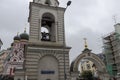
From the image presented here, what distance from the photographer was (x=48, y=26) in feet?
79.5

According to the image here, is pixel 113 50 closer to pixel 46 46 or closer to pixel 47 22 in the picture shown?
pixel 47 22

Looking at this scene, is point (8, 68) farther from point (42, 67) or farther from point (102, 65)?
point (102, 65)

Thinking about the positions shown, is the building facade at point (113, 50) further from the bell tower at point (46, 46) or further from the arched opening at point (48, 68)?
the arched opening at point (48, 68)

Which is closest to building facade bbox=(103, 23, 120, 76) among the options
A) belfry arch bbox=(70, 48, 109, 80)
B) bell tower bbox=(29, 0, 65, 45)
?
belfry arch bbox=(70, 48, 109, 80)

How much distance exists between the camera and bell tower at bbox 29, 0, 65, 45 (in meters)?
21.5

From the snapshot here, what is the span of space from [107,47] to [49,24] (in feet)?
125

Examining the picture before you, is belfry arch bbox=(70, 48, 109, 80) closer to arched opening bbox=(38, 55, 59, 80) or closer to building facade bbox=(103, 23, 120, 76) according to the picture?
arched opening bbox=(38, 55, 59, 80)

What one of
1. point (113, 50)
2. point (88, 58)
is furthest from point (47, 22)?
point (113, 50)

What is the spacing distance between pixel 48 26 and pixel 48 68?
21.1ft

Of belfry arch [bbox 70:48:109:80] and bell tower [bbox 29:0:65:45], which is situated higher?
bell tower [bbox 29:0:65:45]

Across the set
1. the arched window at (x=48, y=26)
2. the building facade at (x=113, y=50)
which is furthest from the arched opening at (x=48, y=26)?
the building facade at (x=113, y=50)

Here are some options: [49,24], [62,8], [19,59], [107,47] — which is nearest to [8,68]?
[19,59]

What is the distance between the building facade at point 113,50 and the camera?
52634mm

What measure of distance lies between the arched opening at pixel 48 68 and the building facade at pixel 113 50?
3448 centimetres
